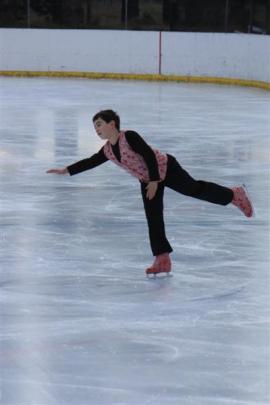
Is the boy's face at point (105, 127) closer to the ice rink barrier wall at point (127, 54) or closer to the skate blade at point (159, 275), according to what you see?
the skate blade at point (159, 275)

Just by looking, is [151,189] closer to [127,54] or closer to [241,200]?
[241,200]

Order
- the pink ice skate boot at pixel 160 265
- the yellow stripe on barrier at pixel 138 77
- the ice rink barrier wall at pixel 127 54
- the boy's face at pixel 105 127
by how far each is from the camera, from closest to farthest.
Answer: the boy's face at pixel 105 127, the pink ice skate boot at pixel 160 265, the yellow stripe on barrier at pixel 138 77, the ice rink barrier wall at pixel 127 54

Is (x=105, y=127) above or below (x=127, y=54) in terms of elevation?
above

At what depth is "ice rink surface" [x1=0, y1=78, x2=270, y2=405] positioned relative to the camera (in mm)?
4199

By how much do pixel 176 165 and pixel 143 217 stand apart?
1.96 metres

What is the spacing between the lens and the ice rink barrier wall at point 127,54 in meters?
23.2

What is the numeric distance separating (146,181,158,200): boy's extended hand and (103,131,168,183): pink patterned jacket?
0.07 m

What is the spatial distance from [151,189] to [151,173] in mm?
102

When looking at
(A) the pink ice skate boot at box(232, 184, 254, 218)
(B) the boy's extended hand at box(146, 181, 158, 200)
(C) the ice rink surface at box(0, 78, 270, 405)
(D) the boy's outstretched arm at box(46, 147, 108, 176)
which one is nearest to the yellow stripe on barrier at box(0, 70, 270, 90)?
(C) the ice rink surface at box(0, 78, 270, 405)

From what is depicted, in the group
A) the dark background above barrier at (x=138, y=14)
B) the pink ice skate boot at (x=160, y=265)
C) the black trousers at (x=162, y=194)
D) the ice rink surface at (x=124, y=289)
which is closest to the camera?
the ice rink surface at (x=124, y=289)

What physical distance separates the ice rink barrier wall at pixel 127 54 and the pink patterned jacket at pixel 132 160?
16.9 metres

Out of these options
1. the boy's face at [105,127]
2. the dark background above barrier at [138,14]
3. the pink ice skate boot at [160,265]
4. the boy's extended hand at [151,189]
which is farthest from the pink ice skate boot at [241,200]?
the dark background above barrier at [138,14]

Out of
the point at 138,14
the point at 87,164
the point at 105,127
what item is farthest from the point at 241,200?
the point at 138,14

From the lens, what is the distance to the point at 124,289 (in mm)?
5719
